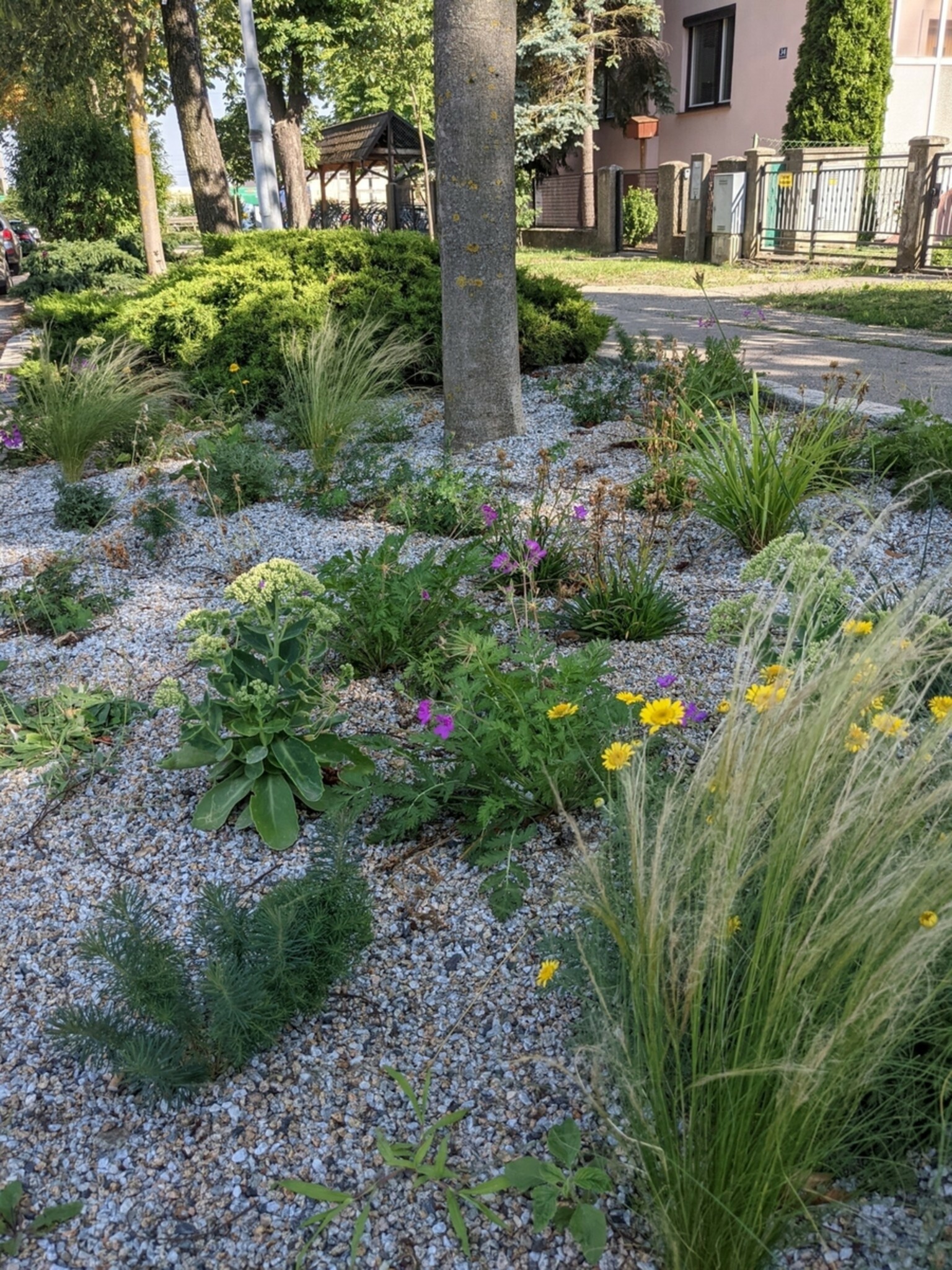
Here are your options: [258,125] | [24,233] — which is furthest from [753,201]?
[24,233]

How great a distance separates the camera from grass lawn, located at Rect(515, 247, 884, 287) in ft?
46.1

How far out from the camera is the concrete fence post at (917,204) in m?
13.6

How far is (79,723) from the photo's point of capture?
287 cm

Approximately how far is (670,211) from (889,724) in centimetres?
1854

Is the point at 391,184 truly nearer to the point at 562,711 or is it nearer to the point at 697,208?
the point at 697,208

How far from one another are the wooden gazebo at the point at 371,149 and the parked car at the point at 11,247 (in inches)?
283

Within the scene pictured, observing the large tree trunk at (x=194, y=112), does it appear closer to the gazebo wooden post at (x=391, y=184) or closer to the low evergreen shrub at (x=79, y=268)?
the low evergreen shrub at (x=79, y=268)

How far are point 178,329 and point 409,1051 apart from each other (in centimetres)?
596

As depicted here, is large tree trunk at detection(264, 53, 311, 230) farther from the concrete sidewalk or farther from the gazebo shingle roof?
the concrete sidewalk

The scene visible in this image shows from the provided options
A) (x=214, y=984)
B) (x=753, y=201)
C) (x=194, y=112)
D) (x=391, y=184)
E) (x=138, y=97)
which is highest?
(x=138, y=97)

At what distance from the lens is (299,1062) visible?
1.85 meters

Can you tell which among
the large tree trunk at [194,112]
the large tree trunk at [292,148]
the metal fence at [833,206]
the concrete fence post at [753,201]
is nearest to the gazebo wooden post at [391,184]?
the large tree trunk at [292,148]

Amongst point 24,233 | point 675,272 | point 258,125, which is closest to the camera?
point 258,125

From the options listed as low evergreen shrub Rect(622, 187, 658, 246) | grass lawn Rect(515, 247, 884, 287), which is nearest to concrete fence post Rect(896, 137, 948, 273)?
grass lawn Rect(515, 247, 884, 287)
